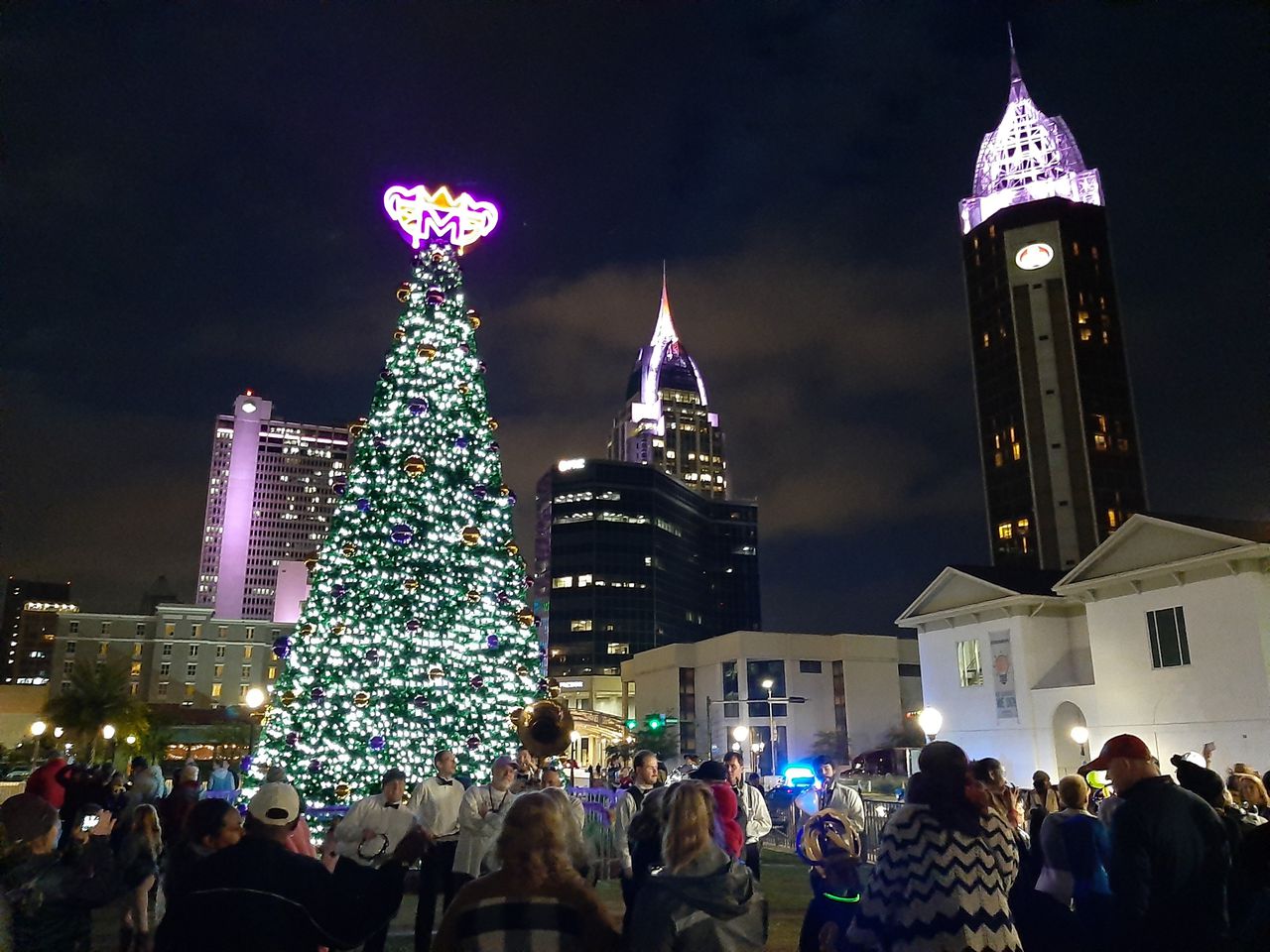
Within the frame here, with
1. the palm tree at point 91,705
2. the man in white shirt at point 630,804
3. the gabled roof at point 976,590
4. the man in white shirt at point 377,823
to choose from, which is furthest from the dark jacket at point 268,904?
the palm tree at point 91,705

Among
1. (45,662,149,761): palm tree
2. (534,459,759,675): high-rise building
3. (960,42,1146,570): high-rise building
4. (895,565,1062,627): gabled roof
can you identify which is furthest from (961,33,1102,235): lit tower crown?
(45,662,149,761): palm tree

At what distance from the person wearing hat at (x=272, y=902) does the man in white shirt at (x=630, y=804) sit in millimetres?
Answer: 3099

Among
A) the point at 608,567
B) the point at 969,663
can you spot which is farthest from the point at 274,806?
the point at 608,567

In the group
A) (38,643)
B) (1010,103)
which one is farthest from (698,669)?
(38,643)

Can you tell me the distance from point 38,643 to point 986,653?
612ft

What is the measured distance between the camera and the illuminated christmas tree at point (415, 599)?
15641 millimetres

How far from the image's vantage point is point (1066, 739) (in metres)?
35.3

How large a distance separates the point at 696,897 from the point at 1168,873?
280 centimetres

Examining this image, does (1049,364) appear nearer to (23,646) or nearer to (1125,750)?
(1125,750)

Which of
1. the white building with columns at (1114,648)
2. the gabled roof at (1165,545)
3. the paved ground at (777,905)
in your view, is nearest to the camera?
the paved ground at (777,905)

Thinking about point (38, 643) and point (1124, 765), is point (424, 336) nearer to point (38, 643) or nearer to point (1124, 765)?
point (1124, 765)

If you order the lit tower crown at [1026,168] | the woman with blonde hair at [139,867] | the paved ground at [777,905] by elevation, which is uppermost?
the lit tower crown at [1026,168]

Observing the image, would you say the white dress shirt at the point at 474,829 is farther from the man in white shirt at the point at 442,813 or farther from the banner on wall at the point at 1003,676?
the banner on wall at the point at 1003,676

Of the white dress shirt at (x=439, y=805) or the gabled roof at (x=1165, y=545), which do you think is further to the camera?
the gabled roof at (x=1165, y=545)
